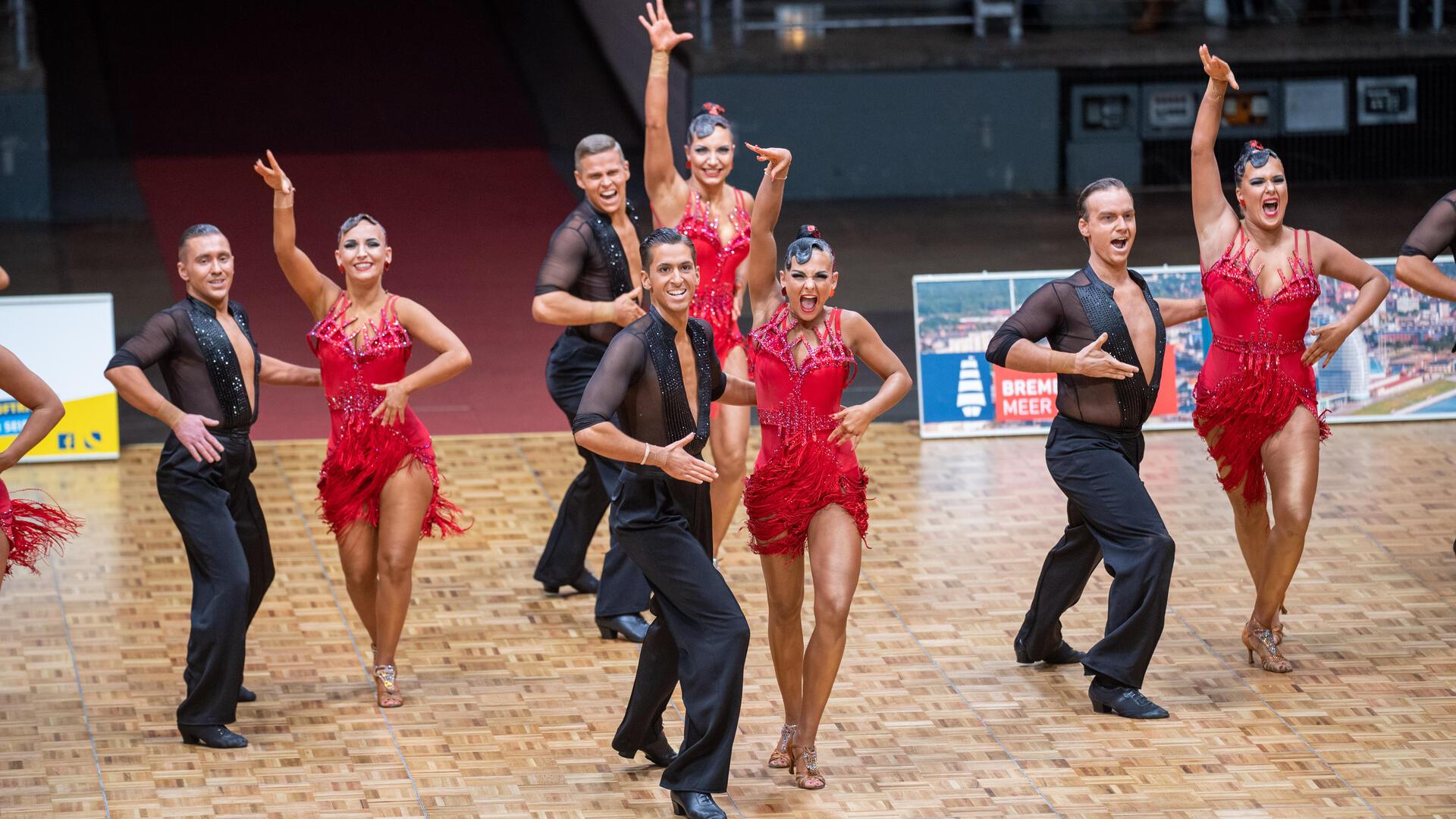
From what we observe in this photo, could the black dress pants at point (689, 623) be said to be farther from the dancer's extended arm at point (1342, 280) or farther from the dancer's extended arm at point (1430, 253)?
the dancer's extended arm at point (1430, 253)

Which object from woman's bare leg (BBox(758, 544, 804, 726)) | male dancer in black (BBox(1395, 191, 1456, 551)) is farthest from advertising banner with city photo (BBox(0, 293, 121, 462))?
male dancer in black (BBox(1395, 191, 1456, 551))

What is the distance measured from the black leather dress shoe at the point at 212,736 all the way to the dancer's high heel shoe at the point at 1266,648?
3.53 m

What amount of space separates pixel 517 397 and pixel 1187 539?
420 cm

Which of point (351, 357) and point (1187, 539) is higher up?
point (351, 357)

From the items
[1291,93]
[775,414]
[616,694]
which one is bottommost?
[616,694]

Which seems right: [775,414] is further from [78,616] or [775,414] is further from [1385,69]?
[1385,69]

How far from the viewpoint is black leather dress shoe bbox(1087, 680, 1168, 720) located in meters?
6.14

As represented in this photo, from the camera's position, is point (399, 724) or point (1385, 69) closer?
point (399, 724)

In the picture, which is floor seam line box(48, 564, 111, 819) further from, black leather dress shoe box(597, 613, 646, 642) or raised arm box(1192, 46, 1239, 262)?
raised arm box(1192, 46, 1239, 262)

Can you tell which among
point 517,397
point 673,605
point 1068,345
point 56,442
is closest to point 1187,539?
point 1068,345

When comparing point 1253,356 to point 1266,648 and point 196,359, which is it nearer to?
point 1266,648

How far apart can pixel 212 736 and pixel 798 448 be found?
7.08 ft

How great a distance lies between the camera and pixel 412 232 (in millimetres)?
14828

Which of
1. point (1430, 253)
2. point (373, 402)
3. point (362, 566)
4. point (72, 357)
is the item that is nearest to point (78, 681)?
point (362, 566)
